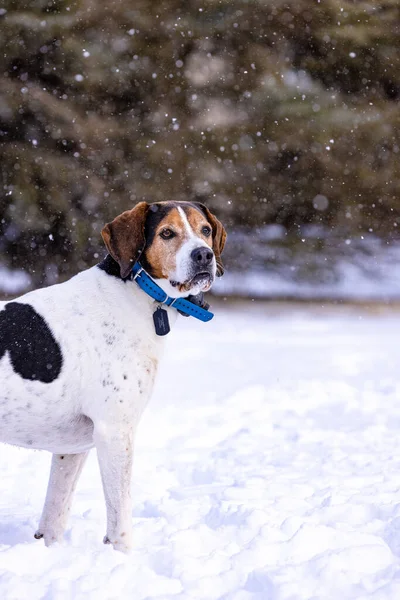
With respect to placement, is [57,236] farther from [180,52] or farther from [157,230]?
[157,230]

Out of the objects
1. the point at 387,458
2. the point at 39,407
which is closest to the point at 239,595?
the point at 39,407

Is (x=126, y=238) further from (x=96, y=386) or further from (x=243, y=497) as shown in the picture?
(x=243, y=497)

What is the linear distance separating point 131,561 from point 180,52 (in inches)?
568

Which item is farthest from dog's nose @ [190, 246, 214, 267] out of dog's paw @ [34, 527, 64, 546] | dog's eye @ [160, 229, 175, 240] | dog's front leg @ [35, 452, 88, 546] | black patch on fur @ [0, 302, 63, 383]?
dog's paw @ [34, 527, 64, 546]

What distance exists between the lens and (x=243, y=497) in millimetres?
4324

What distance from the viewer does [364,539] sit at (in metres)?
3.34

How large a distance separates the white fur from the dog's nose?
0.32 meters

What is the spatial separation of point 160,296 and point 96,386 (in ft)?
1.88

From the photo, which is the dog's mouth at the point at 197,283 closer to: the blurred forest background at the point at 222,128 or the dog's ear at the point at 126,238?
the dog's ear at the point at 126,238

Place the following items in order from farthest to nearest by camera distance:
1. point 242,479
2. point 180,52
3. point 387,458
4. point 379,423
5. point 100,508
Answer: point 180,52
point 379,423
point 387,458
point 242,479
point 100,508

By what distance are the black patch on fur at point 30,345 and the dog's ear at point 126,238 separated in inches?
19.2

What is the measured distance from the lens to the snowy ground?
2859mm

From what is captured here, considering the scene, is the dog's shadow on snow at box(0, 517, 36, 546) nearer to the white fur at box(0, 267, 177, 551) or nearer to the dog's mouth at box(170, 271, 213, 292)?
the white fur at box(0, 267, 177, 551)

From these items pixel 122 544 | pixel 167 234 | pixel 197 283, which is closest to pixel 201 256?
pixel 197 283
